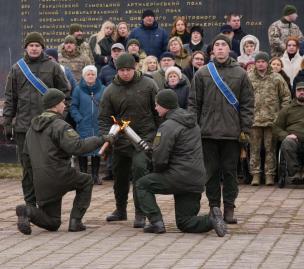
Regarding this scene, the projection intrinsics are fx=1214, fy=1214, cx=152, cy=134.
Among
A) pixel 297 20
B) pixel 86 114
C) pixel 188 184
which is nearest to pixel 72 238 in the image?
pixel 188 184

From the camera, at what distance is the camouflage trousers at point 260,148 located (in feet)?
54.4

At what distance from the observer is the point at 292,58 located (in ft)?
57.8

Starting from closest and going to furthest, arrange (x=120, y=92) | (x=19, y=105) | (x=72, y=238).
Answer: (x=72, y=238) → (x=120, y=92) → (x=19, y=105)

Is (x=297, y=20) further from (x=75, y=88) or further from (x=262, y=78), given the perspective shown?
(x=75, y=88)

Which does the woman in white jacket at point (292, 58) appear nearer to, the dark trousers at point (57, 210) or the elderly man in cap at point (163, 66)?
the elderly man in cap at point (163, 66)

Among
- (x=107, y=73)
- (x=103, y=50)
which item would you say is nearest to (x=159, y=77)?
(x=107, y=73)

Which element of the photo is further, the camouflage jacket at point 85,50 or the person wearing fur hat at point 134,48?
the camouflage jacket at point 85,50

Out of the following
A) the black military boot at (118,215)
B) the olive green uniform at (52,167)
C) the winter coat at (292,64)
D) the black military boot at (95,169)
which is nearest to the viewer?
the olive green uniform at (52,167)

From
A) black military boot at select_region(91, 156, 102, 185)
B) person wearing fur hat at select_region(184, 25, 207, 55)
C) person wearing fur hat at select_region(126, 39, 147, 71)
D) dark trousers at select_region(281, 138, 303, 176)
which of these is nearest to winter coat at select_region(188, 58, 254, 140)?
dark trousers at select_region(281, 138, 303, 176)

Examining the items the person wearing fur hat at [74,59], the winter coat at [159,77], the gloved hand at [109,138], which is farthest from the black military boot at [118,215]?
the person wearing fur hat at [74,59]

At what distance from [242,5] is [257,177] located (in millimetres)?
4175

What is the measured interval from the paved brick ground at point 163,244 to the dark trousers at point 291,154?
6.82 feet

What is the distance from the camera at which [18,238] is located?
456 inches

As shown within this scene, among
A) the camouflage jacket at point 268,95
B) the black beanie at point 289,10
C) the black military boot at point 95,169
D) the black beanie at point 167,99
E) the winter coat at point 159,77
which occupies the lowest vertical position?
the black military boot at point 95,169
